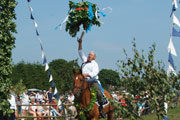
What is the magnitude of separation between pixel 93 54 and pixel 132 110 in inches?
185

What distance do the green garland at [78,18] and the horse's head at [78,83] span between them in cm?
158

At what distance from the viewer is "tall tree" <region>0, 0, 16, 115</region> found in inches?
506

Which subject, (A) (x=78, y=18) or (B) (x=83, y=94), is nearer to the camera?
(B) (x=83, y=94)

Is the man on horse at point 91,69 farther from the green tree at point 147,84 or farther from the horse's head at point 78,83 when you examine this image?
the green tree at point 147,84

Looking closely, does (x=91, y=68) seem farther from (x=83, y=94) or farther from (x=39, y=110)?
(x=39, y=110)

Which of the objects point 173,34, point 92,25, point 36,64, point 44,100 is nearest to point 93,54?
point 92,25

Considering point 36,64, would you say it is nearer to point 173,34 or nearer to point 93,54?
point 93,54

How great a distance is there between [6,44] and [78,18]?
2.83 meters

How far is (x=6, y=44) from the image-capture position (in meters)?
13.2

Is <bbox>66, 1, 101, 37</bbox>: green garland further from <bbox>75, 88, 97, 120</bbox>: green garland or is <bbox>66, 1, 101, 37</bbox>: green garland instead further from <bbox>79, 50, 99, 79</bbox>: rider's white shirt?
<bbox>75, 88, 97, 120</bbox>: green garland

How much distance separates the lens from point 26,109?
63.1 feet

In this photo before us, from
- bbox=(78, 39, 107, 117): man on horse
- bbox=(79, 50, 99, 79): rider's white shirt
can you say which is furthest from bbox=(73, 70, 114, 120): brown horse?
bbox=(79, 50, 99, 79): rider's white shirt

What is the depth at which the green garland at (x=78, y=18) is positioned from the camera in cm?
1248

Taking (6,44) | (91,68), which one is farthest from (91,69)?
(6,44)
